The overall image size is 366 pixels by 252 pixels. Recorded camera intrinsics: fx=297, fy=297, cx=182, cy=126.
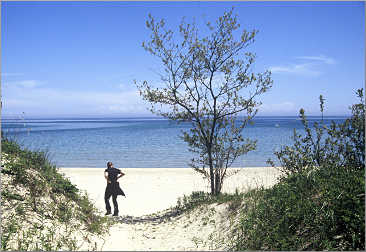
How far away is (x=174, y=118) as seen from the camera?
11680mm

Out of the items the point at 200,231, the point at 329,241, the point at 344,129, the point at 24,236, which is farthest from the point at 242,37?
the point at 24,236

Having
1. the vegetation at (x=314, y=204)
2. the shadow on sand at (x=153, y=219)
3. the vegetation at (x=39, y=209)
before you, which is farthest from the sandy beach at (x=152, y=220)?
the vegetation at (x=314, y=204)

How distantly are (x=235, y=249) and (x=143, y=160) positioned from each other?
30244 mm

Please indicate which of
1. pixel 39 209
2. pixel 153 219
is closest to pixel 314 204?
pixel 39 209

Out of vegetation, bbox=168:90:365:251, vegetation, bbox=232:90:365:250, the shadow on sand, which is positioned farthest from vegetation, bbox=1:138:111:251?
vegetation, bbox=232:90:365:250

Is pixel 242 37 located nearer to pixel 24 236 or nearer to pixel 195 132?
pixel 195 132

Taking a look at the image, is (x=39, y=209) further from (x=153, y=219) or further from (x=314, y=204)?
(x=314, y=204)

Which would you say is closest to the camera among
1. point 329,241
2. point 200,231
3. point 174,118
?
point 329,241

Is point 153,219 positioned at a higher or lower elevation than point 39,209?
lower

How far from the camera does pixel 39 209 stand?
24.6 feet

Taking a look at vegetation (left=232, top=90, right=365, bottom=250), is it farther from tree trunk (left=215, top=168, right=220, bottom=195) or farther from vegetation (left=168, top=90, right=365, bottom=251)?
tree trunk (left=215, top=168, right=220, bottom=195)

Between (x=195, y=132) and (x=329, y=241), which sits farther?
(x=195, y=132)

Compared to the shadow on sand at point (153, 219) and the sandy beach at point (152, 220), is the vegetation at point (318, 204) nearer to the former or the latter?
the sandy beach at point (152, 220)

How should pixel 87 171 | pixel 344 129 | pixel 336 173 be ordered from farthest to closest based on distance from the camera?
1. pixel 87 171
2. pixel 344 129
3. pixel 336 173
